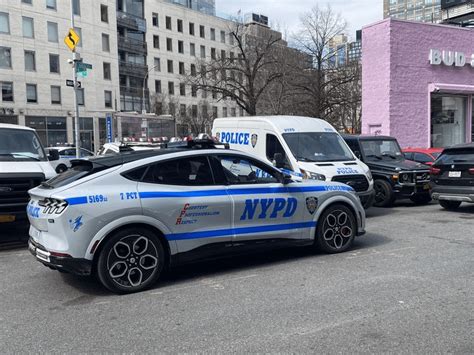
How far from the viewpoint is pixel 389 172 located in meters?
12.0

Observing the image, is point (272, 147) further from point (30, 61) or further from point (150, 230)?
point (30, 61)

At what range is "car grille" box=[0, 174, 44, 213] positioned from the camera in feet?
25.8

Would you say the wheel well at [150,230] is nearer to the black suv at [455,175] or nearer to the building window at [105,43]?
the black suv at [455,175]

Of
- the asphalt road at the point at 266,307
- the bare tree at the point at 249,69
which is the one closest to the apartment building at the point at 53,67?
the bare tree at the point at 249,69

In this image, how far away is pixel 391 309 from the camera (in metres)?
4.74

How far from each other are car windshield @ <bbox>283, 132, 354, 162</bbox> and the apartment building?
39.2 meters

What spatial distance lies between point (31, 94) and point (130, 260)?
1755 inches

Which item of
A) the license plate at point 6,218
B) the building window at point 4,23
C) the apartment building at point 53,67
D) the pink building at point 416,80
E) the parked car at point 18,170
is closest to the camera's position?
the license plate at point 6,218

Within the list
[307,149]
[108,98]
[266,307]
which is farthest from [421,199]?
[108,98]

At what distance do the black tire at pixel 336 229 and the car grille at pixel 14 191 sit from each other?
501cm

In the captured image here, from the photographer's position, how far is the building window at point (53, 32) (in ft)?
152

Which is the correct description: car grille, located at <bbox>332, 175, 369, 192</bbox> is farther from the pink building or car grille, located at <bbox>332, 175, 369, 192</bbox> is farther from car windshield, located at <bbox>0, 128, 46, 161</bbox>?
the pink building

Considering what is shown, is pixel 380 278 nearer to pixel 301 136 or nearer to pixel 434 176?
pixel 301 136

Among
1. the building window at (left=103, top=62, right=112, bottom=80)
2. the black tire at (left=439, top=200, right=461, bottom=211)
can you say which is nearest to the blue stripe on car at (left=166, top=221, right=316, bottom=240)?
the black tire at (left=439, top=200, right=461, bottom=211)
